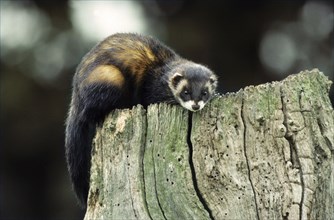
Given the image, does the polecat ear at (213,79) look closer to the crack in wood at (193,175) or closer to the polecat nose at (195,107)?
the polecat nose at (195,107)

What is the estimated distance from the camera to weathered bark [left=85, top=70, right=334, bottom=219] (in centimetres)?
804

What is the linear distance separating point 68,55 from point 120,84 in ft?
39.2

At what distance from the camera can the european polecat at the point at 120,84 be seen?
31.8 ft

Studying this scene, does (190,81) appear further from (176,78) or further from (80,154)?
(80,154)

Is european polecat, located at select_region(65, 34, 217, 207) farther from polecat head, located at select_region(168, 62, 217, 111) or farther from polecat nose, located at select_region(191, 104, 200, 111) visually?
polecat nose, located at select_region(191, 104, 200, 111)

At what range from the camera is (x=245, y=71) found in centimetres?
2147

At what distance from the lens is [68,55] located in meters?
21.7

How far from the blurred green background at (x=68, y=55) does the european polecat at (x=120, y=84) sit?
991 centimetres

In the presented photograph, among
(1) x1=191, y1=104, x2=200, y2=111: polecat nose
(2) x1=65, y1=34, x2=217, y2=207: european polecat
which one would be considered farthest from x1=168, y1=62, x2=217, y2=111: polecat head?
(1) x1=191, y1=104, x2=200, y2=111: polecat nose

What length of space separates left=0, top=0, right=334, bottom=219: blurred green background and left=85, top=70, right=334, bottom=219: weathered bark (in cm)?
1215

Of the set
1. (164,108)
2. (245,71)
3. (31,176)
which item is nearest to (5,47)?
(31,176)

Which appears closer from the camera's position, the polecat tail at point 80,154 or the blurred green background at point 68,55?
the polecat tail at point 80,154

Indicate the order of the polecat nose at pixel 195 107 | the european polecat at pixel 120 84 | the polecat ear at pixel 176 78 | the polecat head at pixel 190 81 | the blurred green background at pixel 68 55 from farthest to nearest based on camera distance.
A: the blurred green background at pixel 68 55 → the polecat ear at pixel 176 78 → the polecat head at pixel 190 81 → the european polecat at pixel 120 84 → the polecat nose at pixel 195 107

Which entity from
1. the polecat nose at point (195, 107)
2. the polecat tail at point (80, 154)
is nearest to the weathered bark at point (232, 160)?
the polecat nose at point (195, 107)
